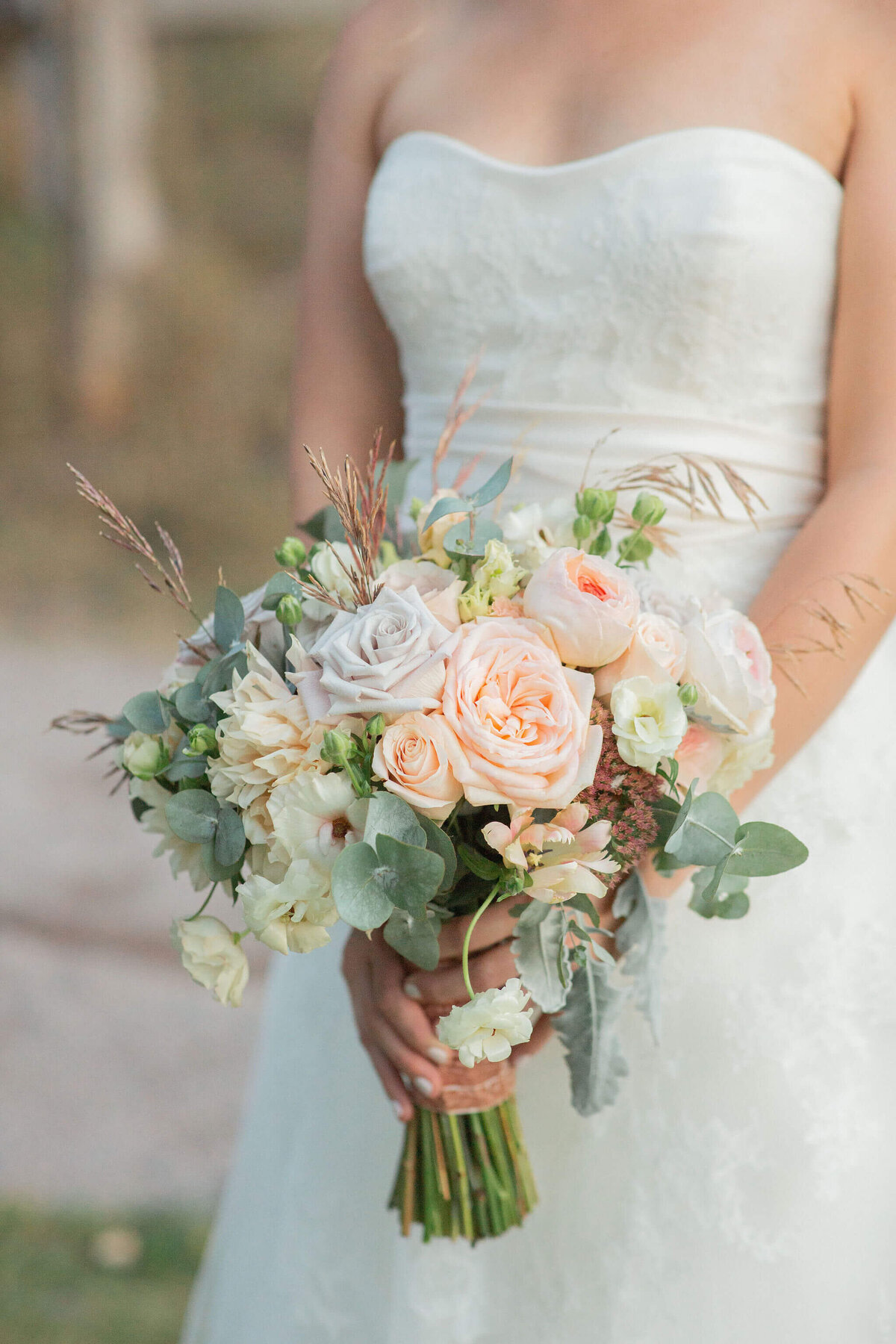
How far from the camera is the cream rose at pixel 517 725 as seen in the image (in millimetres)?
1024

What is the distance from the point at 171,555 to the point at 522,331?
835mm

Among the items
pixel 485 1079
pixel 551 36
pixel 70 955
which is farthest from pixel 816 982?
pixel 70 955

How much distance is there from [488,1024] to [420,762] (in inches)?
10.3

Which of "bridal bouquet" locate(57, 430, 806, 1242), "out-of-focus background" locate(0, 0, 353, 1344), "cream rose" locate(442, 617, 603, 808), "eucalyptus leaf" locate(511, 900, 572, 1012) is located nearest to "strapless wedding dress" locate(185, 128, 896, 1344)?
"bridal bouquet" locate(57, 430, 806, 1242)

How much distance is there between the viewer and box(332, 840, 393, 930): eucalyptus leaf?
1034 millimetres

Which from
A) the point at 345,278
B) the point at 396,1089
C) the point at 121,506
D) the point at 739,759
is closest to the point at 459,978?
the point at 396,1089

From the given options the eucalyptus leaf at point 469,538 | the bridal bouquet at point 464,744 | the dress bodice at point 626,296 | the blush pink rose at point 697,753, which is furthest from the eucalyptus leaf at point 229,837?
the dress bodice at point 626,296

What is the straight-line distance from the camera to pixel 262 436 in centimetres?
941

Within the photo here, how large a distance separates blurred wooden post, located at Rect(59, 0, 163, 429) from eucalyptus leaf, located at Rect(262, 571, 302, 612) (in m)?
8.23

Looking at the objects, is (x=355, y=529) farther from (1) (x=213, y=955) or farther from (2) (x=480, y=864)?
(1) (x=213, y=955)

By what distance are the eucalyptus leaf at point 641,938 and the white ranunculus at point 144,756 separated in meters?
0.55

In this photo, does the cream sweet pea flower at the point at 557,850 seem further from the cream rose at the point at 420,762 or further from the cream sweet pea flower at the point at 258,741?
the cream sweet pea flower at the point at 258,741

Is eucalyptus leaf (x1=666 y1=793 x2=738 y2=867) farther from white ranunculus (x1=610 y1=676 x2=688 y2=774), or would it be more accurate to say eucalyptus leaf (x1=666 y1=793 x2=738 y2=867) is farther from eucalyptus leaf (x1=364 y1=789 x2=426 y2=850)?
eucalyptus leaf (x1=364 y1=789 x2=426 y2=850)

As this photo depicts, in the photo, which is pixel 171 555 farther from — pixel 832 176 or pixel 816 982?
pixel 832 176
